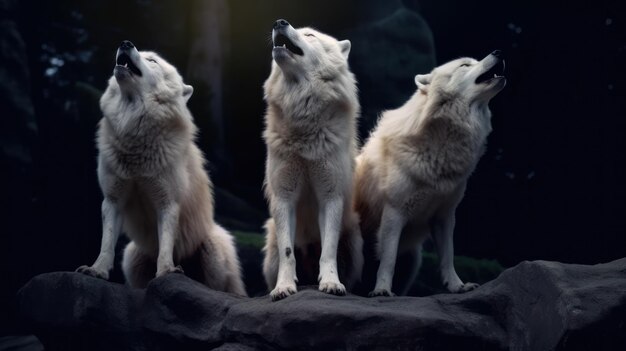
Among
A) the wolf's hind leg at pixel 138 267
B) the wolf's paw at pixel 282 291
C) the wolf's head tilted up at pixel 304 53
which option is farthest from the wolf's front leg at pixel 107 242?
the wolf's head tilted up at pixel 304 53

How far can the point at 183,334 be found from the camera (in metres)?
5.48

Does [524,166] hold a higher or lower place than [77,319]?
higher

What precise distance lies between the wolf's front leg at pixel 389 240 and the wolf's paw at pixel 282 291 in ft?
2.99

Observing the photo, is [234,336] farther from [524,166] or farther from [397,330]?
[524,166]

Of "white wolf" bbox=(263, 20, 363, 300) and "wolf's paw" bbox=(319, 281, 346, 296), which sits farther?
"white wolf" bbox=(263, 20, 363, 300)

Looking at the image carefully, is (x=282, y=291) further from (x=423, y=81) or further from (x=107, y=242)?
(x=423, y=81)

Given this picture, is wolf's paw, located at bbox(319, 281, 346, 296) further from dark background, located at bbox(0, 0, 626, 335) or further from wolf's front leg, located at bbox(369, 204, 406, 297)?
dark background, located at bbox(0, 0, 626, 335)

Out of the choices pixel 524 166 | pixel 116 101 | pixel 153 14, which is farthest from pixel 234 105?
pixel 116 101

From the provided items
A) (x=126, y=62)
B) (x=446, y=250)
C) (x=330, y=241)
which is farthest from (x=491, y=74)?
(x=126, y=62)

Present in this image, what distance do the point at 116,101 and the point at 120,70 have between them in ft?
1.13

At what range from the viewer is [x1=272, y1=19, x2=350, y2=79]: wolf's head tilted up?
231 inches

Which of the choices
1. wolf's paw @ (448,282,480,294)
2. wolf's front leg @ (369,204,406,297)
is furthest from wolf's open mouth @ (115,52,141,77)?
wolf's paw @ (448,282,480,294)

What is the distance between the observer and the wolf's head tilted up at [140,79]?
6129 mm

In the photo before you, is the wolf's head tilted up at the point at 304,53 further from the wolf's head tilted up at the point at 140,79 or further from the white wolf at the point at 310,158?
the wolf's head tilted up at the point at 140,79
